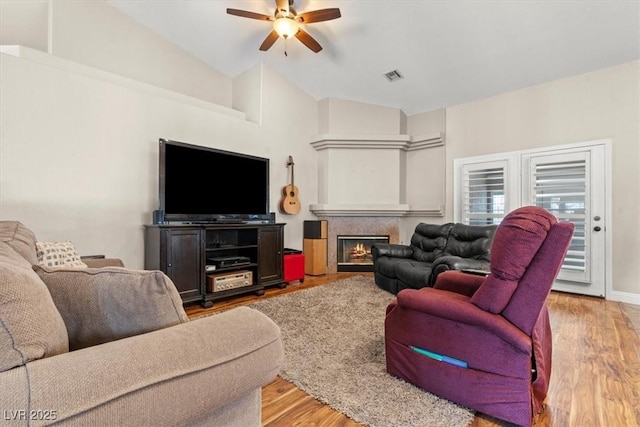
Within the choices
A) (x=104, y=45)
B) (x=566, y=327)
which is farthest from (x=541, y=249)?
(x=104, y=45)

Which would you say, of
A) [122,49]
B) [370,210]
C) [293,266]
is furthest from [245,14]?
[370,210]

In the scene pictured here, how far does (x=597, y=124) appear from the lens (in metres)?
3.77

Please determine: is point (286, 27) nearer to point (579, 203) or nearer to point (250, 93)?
point (250, 93)

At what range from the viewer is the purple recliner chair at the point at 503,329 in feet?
4.58

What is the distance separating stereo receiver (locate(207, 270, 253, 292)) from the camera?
11.3ft

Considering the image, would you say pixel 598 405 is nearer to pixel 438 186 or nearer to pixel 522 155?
pixel 522 155

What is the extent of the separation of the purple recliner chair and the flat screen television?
271cm

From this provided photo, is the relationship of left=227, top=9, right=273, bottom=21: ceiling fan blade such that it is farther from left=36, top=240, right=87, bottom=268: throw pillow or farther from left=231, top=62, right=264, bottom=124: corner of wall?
left=36, top=240, right=87, bottom=268: throw pillow

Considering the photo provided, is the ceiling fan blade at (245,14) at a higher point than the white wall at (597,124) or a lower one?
higher

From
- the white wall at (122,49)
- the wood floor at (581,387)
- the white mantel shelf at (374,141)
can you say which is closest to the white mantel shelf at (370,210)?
the white mantel shelf at (374,141)

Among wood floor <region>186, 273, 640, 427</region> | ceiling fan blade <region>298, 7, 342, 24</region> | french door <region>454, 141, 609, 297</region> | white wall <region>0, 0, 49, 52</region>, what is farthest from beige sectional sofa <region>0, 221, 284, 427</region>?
french door <region>454, 141, 609, 297</region>

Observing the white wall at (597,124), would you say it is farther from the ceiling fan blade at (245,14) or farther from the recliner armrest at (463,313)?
the ceiling fan blade at (245,14)

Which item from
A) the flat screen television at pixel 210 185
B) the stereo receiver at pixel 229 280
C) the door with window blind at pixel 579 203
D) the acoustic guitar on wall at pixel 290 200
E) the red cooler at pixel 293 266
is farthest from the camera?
the acoustic guitar on wall at pixel 290 200

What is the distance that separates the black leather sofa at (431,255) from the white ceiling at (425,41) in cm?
207
